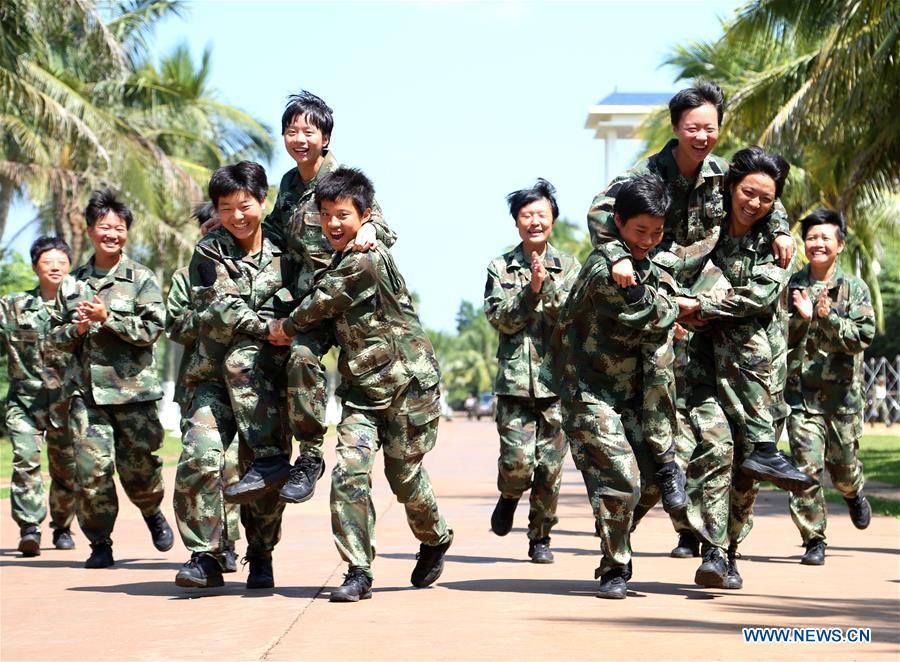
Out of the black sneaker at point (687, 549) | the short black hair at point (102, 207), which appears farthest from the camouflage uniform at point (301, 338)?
the black sneaker at point (687, 549)

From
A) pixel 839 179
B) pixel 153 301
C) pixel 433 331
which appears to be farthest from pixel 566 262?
pixel 433 331

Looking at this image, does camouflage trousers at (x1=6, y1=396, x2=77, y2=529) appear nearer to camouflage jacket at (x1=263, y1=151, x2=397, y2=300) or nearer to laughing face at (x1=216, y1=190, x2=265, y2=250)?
laughing face at (x1=216, y1=190, x2=265, y2=250)

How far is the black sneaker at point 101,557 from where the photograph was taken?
9.28 m

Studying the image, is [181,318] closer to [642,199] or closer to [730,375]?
[642,199]

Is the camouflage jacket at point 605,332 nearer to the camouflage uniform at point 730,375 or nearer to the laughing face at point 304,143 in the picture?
the camouflage uniform at point 730,375

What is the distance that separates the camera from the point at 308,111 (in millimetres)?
7820

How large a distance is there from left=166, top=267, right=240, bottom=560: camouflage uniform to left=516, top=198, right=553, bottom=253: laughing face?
7.24ft

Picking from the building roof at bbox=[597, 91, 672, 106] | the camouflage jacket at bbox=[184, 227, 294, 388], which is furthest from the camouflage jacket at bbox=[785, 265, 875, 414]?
the building roof at bbox=[597, 91, 672, 106]

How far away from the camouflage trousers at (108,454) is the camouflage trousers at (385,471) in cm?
234

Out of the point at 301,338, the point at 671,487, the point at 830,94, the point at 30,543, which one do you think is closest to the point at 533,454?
the point at 671,487

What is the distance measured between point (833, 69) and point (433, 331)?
316 ft

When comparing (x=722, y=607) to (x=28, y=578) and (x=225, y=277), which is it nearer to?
(x=225, y=277)

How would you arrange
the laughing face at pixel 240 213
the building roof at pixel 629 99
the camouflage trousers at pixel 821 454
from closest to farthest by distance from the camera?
1. the laughing face at pixel 240 213
2. the camouflage trousers at pixel 821 454
3. the building roof at pixel 629 99

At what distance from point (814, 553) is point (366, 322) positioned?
3.68 m
